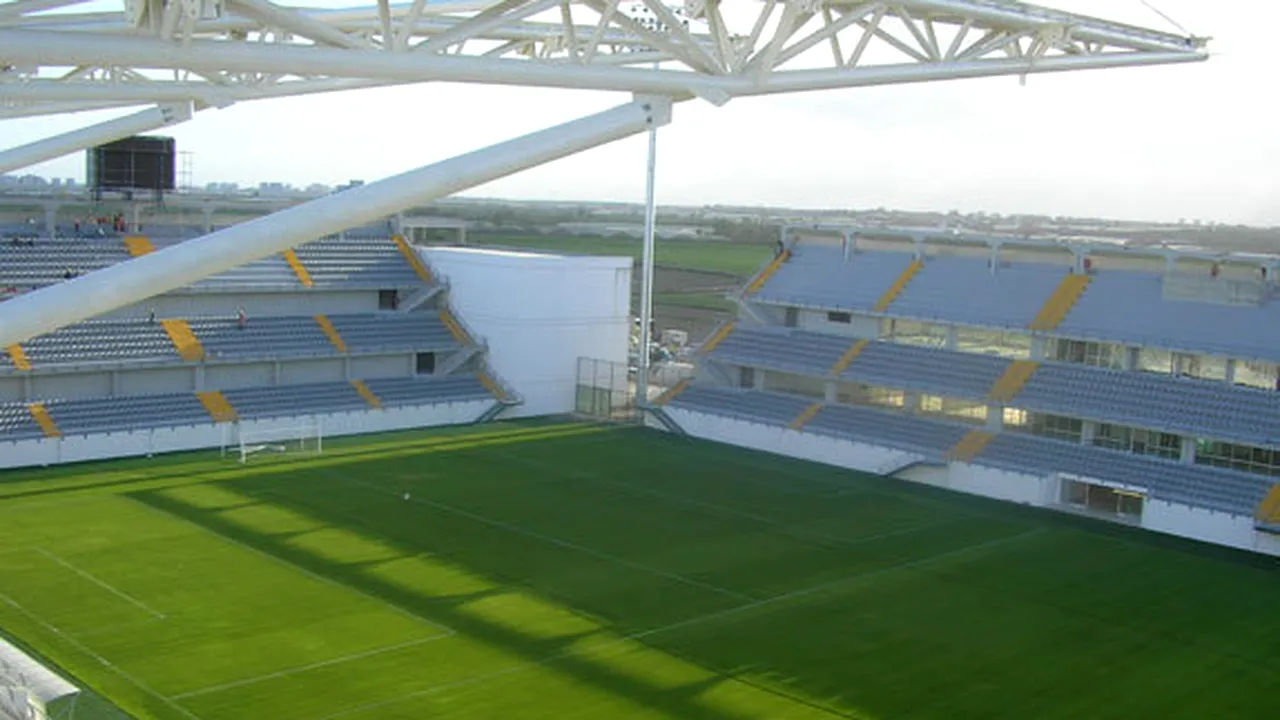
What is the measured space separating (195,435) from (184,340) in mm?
3126

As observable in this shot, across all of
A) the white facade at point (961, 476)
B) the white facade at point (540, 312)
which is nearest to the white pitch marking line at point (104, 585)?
the white facade at point (540, 312)

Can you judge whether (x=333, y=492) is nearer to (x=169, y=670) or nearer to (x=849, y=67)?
(x=169, y=670)

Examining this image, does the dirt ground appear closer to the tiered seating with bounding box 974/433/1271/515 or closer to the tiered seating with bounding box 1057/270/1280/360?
the tiered seating with bounding box 1057/270/1280/360

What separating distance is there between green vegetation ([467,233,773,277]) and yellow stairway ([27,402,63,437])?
5405cm

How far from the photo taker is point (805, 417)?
32719 mm

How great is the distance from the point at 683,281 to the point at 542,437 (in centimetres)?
4885

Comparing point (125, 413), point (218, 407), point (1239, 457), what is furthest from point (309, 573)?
point (1239, 457)

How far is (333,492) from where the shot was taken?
86.0ft

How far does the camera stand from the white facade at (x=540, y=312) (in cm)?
3641

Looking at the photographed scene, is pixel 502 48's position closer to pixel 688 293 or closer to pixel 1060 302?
pixel 1060 302

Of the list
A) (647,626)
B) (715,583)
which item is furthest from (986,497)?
(647,626)

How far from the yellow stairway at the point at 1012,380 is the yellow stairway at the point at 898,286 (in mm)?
3706

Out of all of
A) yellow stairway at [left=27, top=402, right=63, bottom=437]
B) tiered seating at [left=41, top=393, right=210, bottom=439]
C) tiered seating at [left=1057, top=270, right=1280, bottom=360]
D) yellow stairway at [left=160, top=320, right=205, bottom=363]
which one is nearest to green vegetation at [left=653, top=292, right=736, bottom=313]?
tiered seating at [left=1057, top=270, right=1280, bottom=360]

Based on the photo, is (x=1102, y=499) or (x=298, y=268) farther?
(x=298, y=268)
